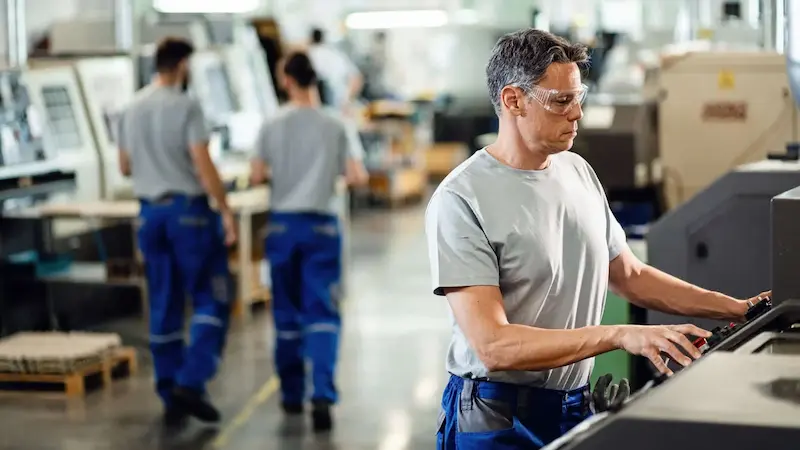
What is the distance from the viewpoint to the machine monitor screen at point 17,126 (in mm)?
8430

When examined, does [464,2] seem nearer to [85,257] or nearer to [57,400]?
[85,257]

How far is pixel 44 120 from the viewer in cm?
895

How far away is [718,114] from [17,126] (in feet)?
15.0

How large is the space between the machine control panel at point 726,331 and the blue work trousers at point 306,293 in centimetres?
390

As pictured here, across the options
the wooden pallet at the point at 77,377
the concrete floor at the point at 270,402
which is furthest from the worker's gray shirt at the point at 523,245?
the wooden pallet at the point at 77,377

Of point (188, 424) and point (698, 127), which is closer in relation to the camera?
point (698, 127)

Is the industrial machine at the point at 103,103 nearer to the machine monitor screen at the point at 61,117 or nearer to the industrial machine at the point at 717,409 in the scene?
the machine monitor screen at the point at 61,117

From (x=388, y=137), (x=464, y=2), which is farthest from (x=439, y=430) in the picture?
(x=464, y=2)

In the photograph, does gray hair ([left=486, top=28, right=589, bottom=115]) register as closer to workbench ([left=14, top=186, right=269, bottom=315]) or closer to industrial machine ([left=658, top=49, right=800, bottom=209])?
industrial machine ([left=658, top=49, right=800, bottom=209])

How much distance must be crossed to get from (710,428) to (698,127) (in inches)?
180

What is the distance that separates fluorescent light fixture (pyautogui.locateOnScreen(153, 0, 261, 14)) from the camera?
13.6 metres

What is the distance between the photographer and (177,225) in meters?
6.66

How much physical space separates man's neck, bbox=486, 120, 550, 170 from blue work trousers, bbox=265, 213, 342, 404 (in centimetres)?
367

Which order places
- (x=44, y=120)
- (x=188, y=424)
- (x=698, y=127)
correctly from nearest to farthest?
(x=698, y=127), (x=188, y=424), (x=44, y=120)
